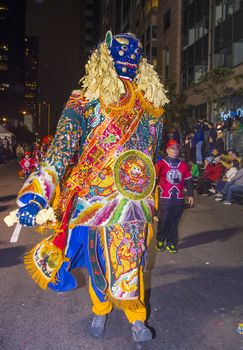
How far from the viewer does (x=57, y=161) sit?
2.82 metres

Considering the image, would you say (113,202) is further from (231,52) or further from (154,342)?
(231,52)

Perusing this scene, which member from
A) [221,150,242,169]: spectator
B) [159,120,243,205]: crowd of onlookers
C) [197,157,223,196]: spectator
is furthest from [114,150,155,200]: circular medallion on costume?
[197,157,223,196]: spectator

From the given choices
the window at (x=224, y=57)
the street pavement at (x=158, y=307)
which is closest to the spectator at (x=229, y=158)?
the street pavement at (x=158, y=307)

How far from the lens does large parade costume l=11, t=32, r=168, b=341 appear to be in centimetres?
301

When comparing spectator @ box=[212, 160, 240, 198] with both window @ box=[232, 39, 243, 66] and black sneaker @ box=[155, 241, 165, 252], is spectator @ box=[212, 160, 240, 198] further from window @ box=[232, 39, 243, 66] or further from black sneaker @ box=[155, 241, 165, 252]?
window @ box=[232, 39, 243, 66]

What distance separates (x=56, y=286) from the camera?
3.25 meters

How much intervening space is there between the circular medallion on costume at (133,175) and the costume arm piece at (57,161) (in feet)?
1.18

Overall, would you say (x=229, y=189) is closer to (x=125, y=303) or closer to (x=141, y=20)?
(x=125, y=303)

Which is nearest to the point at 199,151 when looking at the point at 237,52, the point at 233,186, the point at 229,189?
the point at 229,189

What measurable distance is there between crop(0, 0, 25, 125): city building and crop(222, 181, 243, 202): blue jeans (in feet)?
460

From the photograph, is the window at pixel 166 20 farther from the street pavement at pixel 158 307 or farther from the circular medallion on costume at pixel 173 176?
the street pavement at pixel 158 307

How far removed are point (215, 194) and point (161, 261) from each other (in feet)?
31.2

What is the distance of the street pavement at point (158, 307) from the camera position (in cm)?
350

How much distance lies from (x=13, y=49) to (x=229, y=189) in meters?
157
